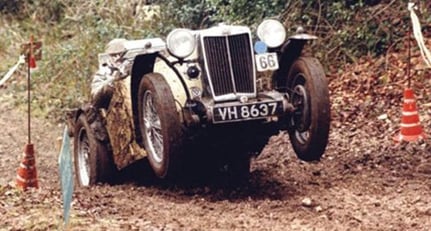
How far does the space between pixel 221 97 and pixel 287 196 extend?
41.5 inches

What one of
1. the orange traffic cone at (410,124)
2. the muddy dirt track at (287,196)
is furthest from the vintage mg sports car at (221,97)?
the orange traffic cone at (410,124)

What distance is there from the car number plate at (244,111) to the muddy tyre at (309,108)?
34 centimetres

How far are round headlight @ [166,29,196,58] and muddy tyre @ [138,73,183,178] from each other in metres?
0.28

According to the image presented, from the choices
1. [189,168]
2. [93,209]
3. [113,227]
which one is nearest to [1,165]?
[189,168]

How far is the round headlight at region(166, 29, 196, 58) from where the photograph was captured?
8180 millimetres

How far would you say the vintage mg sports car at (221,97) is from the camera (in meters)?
7.94

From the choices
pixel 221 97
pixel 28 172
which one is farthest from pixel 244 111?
pixel 28 172

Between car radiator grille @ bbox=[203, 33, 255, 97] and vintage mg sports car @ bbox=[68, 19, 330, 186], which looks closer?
vintage mg sports car @ bbox=[68, 19, 330, 186]

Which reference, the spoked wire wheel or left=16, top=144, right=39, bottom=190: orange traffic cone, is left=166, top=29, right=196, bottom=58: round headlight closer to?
the spoked wire wheel

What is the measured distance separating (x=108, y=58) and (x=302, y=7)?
5.37 meters

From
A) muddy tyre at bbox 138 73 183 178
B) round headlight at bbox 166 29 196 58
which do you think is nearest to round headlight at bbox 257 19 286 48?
round headlight at bbox 166 29 196 58

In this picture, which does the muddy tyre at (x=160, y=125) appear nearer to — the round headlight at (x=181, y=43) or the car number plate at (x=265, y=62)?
the round headlight at (x=181, y=43)

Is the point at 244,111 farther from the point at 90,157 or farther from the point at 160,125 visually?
the point at 90,157

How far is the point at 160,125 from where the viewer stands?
7938 millimetres
